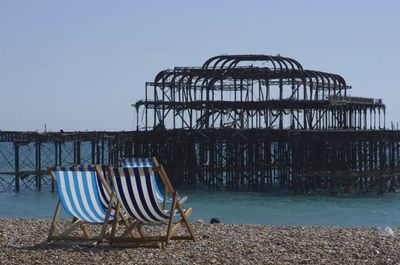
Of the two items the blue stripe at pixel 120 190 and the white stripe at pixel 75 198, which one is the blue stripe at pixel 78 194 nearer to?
the white stripe at pixel 75 198

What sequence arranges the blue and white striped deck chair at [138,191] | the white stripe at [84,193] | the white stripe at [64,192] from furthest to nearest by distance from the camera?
the white stripe at [84,193] → the white stripe at [64,192] → the blue and white striped deck chair at [138,191]

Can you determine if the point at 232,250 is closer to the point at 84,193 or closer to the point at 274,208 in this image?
the point at 84,193

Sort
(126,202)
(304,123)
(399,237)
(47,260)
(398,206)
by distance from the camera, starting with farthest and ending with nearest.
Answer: (304,123)
(398,206)
(399,237)
(126,202)
(47,260)

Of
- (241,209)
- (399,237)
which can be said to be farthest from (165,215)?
(241,209)

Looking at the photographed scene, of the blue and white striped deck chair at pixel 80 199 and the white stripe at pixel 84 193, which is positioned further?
the white stripe at pixel 84 193

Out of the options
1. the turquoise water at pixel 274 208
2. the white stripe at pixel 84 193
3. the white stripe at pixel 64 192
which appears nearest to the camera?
the white stripe at pixel 64 192

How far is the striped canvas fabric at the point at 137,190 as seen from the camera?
41.2 ft

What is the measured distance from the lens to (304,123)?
39656 mm

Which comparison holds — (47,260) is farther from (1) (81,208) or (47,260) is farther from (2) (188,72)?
(2) (188,72)

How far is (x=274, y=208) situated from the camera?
31.3m

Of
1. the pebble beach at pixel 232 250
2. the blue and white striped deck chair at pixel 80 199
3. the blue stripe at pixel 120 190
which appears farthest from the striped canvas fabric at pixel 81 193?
the blue stripe at pixel 120 190

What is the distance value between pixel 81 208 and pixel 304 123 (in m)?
27.3

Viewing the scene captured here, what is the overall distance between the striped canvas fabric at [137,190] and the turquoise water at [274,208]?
44.0ft

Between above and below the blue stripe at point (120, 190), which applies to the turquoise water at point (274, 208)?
below
